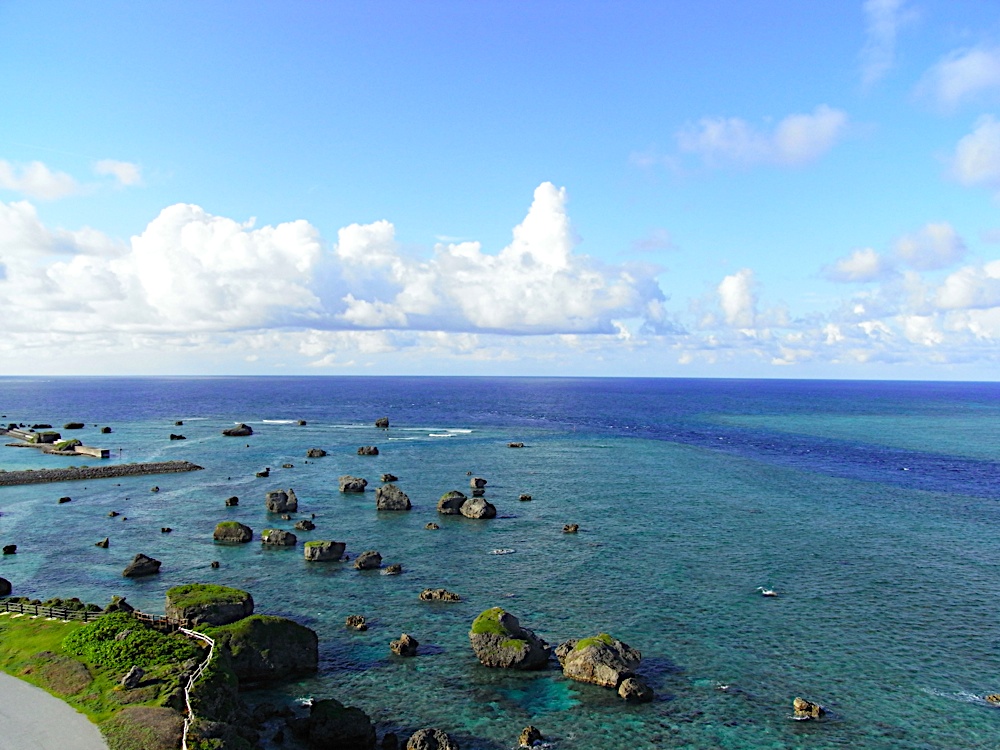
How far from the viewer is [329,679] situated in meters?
46.9

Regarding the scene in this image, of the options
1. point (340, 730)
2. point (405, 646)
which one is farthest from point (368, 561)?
point (340, 730)

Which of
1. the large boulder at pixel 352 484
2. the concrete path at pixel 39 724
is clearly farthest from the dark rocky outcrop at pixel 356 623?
the large boulder at pixel 352 484

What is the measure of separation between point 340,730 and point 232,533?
49.7m

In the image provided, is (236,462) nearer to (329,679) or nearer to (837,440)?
(329,679)

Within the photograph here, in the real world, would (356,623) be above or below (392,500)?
below

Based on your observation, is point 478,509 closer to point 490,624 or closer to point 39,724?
point 490,624

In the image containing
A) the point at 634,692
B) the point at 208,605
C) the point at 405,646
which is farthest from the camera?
the point at 208,605

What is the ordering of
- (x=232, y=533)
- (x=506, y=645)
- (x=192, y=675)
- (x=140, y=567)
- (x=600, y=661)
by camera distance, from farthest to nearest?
1. (x=232, y=533)
2. (x=140, y=567)
3. (x=506, y=645)
4. (x=600, y=661)
5. (x=192, y=675)

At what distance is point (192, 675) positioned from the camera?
39969 millimetres

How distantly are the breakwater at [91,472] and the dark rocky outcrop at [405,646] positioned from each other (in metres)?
94.3

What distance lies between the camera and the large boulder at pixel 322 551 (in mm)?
73500

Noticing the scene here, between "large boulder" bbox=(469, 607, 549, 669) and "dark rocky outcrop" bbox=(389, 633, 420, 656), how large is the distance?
480 cm

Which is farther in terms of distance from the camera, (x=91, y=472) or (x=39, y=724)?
(x=91, y=472)

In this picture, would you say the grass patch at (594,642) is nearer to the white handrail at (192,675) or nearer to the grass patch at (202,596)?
the white handrail at (192,675)
